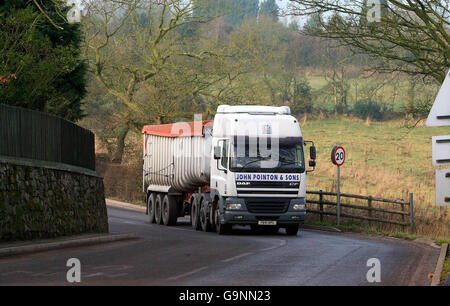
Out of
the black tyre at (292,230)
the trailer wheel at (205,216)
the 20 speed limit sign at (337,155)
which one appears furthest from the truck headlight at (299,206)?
the 20 speed limit sign at (337,155)

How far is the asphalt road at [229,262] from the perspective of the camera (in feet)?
40.2

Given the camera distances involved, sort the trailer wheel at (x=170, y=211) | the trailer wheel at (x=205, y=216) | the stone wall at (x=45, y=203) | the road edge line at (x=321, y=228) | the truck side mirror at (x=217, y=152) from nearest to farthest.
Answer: the stone wall at (x=45, y=203), the truck side mirror at (x=217, y=152), the trailer wheel at (x=205, y=216), the road edge line at (x=321, y=228), the trailer wheel at (x=170, y=211)

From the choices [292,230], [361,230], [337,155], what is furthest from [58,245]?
[337,155]

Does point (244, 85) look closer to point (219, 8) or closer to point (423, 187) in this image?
point (219, 8)

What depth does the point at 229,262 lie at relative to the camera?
15.1 meters

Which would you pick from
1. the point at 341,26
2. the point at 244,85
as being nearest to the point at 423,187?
the point at 244,85

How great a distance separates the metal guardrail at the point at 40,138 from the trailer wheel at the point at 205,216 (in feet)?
13.3

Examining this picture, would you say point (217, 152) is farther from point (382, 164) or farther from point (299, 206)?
point (382, 164)

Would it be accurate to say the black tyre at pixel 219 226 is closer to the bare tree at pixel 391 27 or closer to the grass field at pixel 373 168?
the grass field at pixel 373 168

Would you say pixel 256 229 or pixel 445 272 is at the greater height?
pixel 445 272

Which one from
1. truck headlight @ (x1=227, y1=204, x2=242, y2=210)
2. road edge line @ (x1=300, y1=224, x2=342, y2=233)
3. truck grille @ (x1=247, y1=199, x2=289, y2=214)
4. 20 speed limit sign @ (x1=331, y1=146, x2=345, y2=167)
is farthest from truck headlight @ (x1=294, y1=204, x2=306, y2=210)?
20 speed limit sign @ (x1=331, y1=146, x2=345, y2=167)

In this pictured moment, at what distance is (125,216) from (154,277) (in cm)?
2378

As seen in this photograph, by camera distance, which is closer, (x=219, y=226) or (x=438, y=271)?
(x=438, y=271)

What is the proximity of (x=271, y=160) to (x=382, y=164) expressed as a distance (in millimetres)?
27199
